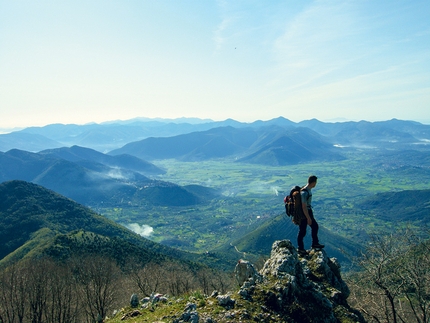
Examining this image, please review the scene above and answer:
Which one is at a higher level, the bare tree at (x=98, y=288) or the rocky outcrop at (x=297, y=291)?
the rocky outcrop at (x=297, y=291)

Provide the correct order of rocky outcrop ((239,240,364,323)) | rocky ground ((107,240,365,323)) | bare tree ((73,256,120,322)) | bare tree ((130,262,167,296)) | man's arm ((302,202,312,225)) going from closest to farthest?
rocky ground ((107,240,365,323))
rocky outcrop ((239,240,364,323))
man's arm ((302,202,312,225))
bare tree ((73,256,120,322))
bare tree ((130,262,167,296))

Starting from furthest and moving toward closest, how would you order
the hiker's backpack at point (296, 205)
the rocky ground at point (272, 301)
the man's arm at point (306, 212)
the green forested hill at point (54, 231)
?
the green forested hill at point (54, 231)
the hiker's backpack at point (296, 205)
the man's arm at point (306, 212)
the rocky ground at point (272, 301)

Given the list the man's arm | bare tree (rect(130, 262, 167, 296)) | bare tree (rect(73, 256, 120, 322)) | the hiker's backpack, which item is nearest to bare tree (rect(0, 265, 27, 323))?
bare tree (rect(73, 256, 120, 322))

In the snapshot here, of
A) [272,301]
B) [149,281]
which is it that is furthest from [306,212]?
[149,281]

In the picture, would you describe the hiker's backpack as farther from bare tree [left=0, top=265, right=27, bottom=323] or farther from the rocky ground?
bare tree [left=0, top=265, right=27, bottom=323]

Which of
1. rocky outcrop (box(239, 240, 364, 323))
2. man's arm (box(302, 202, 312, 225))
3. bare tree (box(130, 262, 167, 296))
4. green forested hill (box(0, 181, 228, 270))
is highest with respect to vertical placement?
man's arm (box(302, 202, 312, 225))

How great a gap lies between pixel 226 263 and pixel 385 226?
133 m

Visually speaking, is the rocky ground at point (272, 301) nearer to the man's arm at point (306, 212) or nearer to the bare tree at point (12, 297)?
the man's arm at point (306, 212)

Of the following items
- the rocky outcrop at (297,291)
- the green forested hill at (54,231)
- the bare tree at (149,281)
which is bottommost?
the green forested hill at (54,231)

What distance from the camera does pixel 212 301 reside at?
548 inches

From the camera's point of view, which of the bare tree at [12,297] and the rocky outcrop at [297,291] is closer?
the rocky outcrop at [297,291]

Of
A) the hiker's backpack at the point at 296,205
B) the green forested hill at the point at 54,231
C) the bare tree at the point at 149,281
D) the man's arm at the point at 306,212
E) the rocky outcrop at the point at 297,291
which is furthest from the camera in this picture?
the green forested hill at the point at 54,231

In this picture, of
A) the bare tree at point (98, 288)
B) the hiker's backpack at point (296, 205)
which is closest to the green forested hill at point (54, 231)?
the bare tree at point (98, 288)

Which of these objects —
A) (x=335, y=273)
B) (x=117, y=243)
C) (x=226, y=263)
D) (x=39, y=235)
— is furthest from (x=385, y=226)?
(x=335, y=273)
